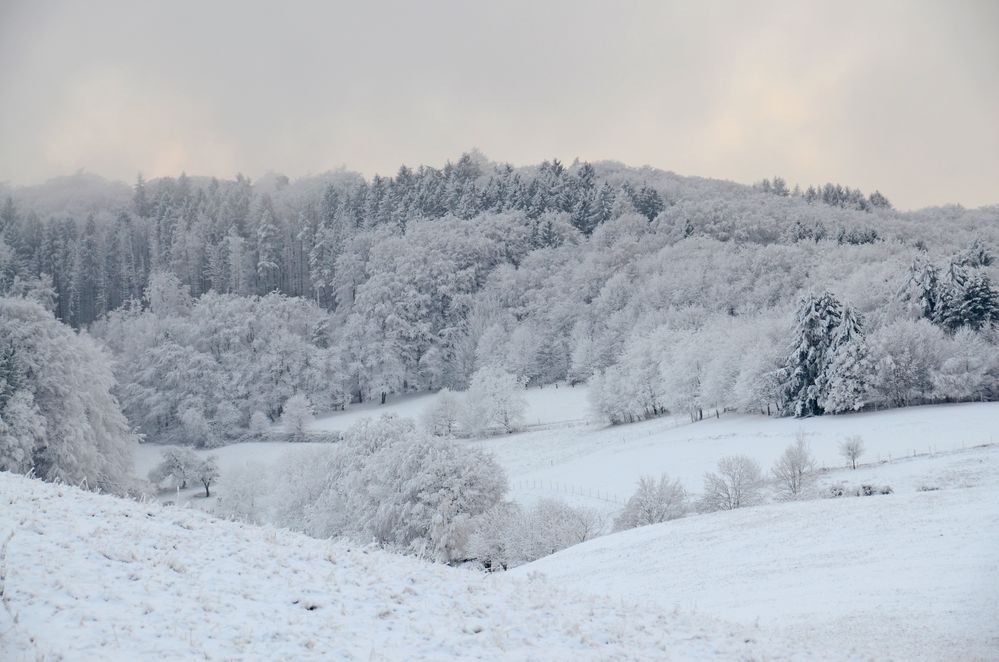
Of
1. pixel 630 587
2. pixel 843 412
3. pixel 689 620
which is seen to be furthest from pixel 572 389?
pixel 689 620

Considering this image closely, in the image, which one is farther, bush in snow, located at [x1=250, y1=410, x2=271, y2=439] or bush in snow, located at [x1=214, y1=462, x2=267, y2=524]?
bush in snow, located at [x1=250, y1=410, x2=271, y2=439]

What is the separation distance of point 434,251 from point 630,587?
113734mm

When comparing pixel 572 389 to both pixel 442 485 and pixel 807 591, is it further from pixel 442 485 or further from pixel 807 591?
pixel 807 591

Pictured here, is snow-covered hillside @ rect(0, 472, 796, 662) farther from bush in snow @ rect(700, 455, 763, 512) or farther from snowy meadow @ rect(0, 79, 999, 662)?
bush in snow @ rect(700, 455, 763, 512)

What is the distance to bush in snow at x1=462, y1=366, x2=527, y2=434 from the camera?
8619 cm

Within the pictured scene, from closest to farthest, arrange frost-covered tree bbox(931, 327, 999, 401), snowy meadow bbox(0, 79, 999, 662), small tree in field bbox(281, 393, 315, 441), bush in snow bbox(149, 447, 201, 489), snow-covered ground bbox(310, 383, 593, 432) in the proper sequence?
snowy meadow bbox(0, 79, 999, 662)
frost-covered tree bbox(931, 327, 999, 401)
bush in snow bbox(149, 447, 201, 489)
snow-covered ground bbox(310, 383, 593, 432)
small tree in field bbox(281, 393, 315, 441)

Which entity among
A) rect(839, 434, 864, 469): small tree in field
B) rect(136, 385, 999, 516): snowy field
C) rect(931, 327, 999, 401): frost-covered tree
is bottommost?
rect(136, 385, 999, 516): snowy field

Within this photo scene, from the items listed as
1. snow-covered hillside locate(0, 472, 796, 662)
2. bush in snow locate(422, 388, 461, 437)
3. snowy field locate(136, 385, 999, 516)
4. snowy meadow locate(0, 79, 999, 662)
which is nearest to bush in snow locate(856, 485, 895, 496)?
snowy meadow locate(0, 79, 999, 662)

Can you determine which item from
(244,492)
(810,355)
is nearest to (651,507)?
(810,355)

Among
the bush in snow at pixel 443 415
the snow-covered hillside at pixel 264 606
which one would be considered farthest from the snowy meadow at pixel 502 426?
the bush in snow at pixel 443 415

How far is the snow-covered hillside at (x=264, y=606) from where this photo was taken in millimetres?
9367

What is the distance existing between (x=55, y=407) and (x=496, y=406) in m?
50.8

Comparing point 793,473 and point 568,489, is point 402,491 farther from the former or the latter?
point 793,473

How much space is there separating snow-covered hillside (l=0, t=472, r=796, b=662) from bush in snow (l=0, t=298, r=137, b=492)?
28.5 meters
